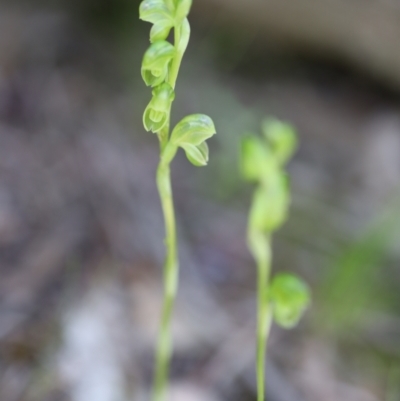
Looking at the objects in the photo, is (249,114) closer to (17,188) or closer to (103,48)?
(103,48)

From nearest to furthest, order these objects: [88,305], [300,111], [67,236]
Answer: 1. [88,305]
2. [67,236]
3. [300,111]

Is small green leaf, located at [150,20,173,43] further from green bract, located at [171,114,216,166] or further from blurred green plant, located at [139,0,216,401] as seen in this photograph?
green bract, located at [171,114,216,166]

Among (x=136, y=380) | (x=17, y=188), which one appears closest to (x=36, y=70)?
(x=17, y=188)

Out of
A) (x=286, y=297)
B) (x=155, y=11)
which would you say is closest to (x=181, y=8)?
(x=155, y=11)

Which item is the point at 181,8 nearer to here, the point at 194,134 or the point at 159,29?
the point at 159,29

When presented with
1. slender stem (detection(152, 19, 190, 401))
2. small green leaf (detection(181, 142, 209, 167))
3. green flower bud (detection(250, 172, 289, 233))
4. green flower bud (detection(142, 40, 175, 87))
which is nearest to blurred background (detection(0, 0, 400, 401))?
slender stem (detection(152, 19, 190, 401))

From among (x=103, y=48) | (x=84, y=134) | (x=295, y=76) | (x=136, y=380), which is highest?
(x=295, y=76)

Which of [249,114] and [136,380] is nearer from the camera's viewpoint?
[136,380]
